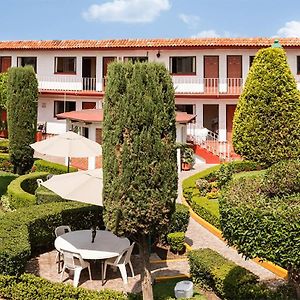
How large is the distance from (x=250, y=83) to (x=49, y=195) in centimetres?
900

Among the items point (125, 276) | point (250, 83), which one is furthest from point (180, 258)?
point (250, 83)

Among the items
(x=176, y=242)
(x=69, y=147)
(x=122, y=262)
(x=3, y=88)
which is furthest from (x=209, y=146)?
(x=122, y=262)

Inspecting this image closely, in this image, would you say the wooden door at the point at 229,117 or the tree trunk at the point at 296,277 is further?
the wooden door at the point at 229,117

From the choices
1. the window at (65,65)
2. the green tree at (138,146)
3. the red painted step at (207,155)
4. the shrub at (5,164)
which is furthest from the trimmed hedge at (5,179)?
the green tree at (138,146)

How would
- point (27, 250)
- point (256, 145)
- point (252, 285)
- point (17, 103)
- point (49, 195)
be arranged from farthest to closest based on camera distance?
point (17, 103)
point (256, 145)
point (49, 195)
point (27, 250)
point (252, 285)

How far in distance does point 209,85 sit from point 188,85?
1.42 metres

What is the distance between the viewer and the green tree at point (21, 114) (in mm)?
22141

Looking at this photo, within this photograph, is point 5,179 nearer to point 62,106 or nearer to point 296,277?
point 62,106

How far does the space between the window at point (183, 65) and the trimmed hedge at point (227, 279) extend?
22.7m

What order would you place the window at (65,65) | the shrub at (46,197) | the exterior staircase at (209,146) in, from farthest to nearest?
the window at (65,65), the exterior staircase at (209,146), the shrub at (46,197)

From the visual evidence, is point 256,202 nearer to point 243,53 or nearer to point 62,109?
point 243,53

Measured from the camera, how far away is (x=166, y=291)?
9.21m

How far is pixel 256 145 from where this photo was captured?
680 inches

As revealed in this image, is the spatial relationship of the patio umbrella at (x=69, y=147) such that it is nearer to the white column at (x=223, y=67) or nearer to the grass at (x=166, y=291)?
the grass at (x=166, y=291)
